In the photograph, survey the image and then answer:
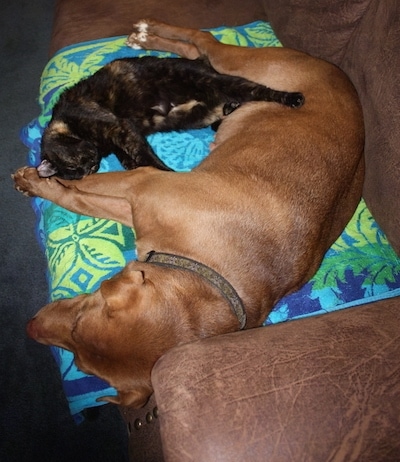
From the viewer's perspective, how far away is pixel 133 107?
3.42 meters

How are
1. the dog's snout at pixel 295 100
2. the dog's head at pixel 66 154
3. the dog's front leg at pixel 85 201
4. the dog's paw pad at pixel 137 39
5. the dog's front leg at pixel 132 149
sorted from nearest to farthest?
the dog's front leg at pixel 85 201 < the dog's snout at pixel 295 100 < the dog's front leg at pixel 132 149 < the dog's head at pixel 66 154 < the dog's paw pad at pixel 137 39

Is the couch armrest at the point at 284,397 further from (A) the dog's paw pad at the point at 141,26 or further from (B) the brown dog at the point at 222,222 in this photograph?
(A) the dog's paw pad at the point at 141,26

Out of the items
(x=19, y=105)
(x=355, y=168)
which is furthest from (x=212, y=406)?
(x=19, y=105)

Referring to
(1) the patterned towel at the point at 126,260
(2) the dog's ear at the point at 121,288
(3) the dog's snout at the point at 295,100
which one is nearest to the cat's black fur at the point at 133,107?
(3) the dog's snout at the point at 295,100

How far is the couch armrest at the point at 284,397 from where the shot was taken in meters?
1.32

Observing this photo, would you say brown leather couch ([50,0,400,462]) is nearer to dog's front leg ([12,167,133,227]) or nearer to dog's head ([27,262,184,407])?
dog's head ([27,262,184,407])

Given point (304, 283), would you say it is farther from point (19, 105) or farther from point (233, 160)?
point (19, 105)

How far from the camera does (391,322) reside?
63.2 inches

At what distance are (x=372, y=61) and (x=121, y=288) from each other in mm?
1797

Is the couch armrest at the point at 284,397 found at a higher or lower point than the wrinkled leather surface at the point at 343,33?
lower

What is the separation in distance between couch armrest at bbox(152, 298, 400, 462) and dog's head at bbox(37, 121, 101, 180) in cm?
175

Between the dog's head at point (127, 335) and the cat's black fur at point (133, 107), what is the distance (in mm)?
1182

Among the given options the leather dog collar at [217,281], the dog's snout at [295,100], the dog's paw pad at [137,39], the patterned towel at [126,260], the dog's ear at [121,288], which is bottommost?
the patterned towel at [126,260]

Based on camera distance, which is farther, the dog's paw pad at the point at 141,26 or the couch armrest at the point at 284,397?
the dog's paw pad at the point at 141,26
